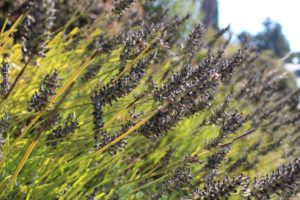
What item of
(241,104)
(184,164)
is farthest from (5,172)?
(241,104)

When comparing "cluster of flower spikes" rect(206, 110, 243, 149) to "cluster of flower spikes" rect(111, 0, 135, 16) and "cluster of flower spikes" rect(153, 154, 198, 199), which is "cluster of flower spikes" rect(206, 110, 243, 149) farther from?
"cluster of flower spikes" rect(111, 0, 135, 16)

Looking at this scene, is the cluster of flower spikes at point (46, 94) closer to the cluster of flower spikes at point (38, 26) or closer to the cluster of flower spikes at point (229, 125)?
the cluster of flower spikes at point (38, 26)

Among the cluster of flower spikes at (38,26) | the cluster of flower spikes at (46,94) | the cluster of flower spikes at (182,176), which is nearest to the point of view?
the cluster of flower spikes at (38,26)

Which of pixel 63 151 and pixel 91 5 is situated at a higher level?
pixel 91 5

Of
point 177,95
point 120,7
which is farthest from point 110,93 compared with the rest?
point 120,7

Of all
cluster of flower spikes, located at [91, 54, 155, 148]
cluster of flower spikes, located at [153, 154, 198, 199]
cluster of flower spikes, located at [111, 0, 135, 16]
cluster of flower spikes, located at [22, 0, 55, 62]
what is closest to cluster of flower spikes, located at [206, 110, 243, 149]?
cluster of flower spikes, located at [153, 154, 198, 199]

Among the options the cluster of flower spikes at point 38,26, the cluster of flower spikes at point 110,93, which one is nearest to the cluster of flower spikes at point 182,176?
the cluster of flower spikes at point 110,93

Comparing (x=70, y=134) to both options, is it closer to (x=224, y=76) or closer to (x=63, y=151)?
(x=63, y=151)

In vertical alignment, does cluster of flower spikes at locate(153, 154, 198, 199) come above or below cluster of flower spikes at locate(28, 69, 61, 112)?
below
